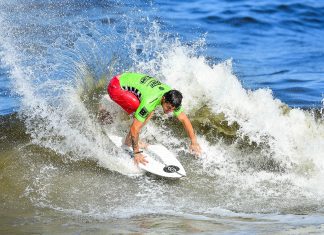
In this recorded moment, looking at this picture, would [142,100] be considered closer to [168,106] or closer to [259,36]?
[168,106]

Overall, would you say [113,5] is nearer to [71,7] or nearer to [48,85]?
[71,7]

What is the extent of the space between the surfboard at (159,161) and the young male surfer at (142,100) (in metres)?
0.12

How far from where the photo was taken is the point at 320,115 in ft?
41.5

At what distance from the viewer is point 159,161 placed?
974 cm

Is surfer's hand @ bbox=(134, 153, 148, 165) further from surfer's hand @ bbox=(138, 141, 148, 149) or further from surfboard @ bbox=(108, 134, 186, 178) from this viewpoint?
surfer's hand @ bbox=(138, 141, 148, 149)

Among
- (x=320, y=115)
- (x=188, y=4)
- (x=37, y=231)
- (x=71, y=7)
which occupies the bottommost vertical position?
(x=37, y=231)

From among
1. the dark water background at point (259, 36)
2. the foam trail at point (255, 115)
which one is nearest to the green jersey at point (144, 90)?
the foam trail at point (255, 115)

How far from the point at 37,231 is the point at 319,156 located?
16.4 feet

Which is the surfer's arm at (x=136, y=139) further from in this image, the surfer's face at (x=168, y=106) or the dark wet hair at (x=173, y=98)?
the dark wet hair at (x=173, y=98)

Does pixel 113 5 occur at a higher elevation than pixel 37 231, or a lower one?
higher

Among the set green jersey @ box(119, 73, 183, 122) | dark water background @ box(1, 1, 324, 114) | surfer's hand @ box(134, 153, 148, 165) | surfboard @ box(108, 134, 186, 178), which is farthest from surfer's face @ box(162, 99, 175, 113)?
dark water background @ box(1, 1, 324, 114)

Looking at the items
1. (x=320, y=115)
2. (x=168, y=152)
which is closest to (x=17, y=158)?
(x=168, y=152)

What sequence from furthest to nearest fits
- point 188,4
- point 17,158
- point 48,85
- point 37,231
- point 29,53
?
1. point 188,4
2. point 29,53
3. point 48,85
4. point 17,158
5. point 37,231

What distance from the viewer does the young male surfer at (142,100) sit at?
9.14 metres
